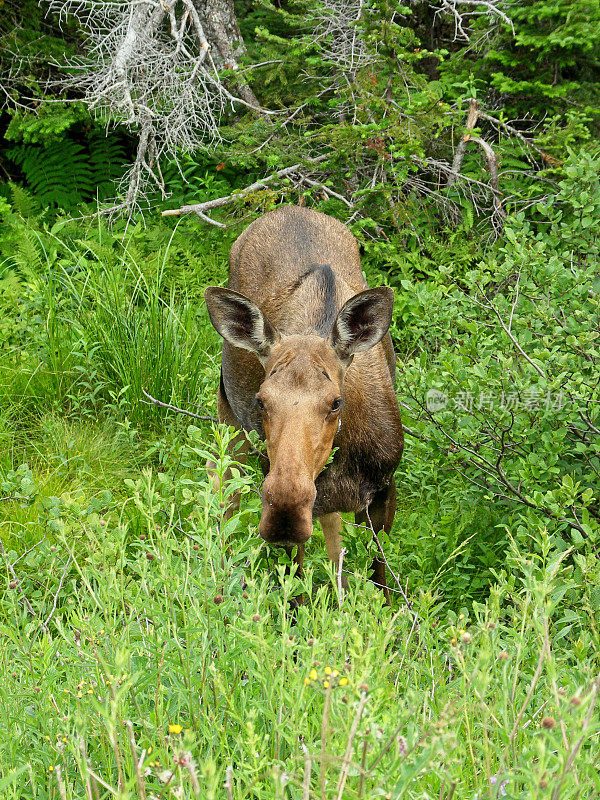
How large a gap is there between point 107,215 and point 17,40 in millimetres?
2295

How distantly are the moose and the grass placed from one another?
218 millimetres

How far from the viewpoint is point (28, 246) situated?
8219mm

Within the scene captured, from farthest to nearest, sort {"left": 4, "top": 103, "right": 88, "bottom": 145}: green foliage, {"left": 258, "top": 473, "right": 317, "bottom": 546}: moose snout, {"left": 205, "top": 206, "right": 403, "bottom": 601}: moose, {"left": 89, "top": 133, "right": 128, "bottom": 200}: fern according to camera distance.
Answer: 1. {"left": 89, "top": 133, "right": 128, "bottom": 200}: fern
2. {"left": 4, "top": 103, "right": 88, "bottom": 145}: green foliage
3. {"left": 205, "top": 206, "right": 403, "bottom": 601}: moose
4. {"left": 258, "top": 473, "right": 317, "bottom": 546}: moose snout

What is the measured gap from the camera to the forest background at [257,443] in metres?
2.10

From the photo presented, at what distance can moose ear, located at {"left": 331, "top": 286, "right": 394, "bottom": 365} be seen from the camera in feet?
13.8

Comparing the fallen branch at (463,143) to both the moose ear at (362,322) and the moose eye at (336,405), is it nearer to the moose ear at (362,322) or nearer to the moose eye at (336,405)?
the moose ear at (362,322)

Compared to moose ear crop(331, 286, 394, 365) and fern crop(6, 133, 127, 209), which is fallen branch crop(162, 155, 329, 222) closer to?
fern crop(6, 133, 127, 209)

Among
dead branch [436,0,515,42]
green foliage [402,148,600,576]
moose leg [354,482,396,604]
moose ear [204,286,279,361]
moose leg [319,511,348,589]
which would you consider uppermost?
dead branch [436,0,515,42]

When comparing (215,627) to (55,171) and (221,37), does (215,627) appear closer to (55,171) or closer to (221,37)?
(221,37)

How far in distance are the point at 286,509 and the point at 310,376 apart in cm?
82

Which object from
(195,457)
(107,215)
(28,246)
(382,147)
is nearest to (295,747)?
(195,457)

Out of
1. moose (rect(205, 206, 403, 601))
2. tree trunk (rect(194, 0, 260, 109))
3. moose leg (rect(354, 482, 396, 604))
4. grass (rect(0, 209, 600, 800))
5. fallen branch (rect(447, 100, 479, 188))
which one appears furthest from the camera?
tree trunk (rect(194, 0, 260, 109))

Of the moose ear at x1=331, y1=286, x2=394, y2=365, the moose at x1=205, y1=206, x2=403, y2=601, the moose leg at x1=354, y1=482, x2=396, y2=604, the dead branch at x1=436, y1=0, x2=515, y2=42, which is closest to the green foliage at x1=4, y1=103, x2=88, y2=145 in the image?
the moose at x1=205, y1=206, x2=403, y2=601

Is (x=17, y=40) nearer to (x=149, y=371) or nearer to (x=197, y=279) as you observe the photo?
(x=197, y=279)
